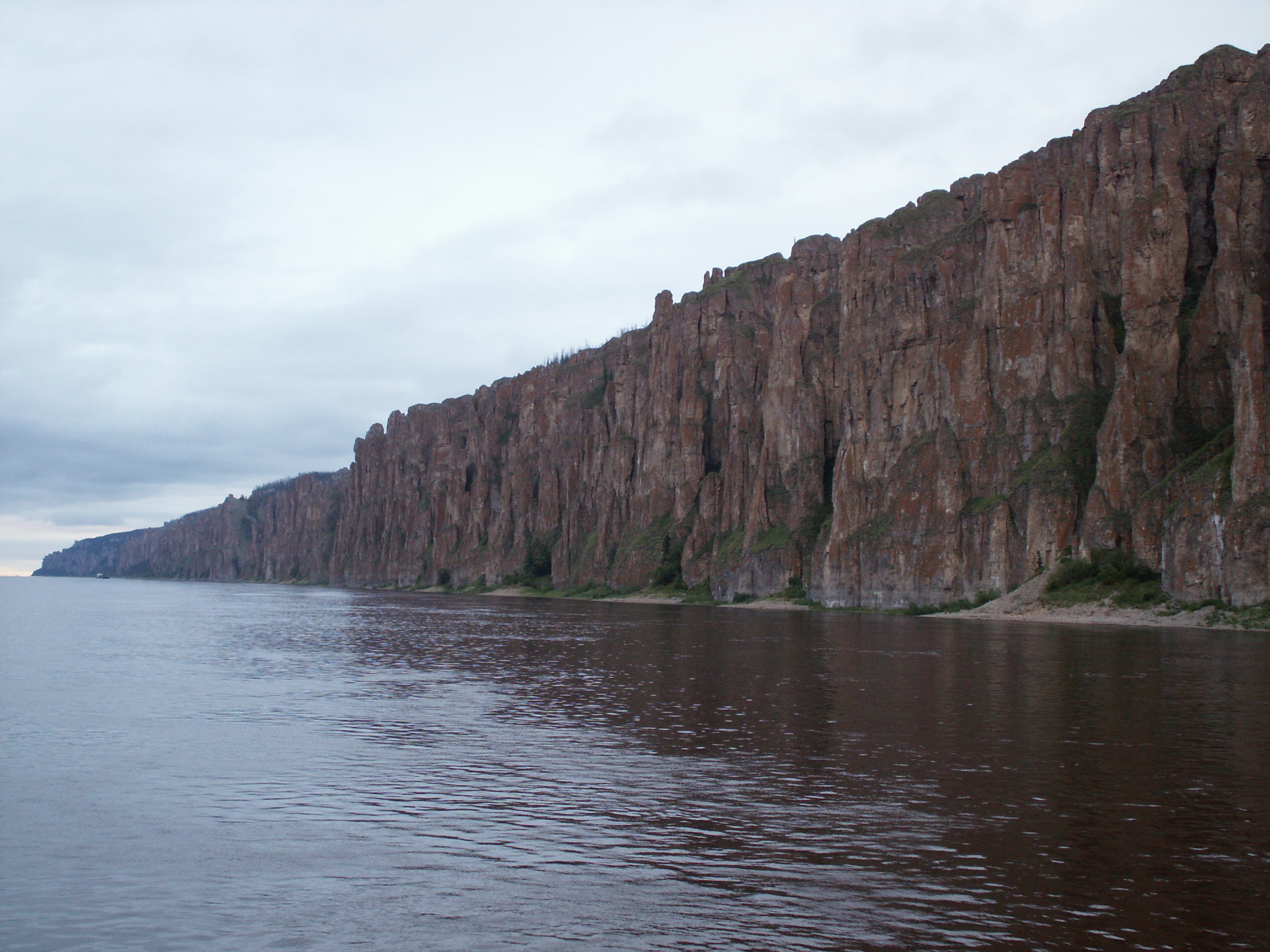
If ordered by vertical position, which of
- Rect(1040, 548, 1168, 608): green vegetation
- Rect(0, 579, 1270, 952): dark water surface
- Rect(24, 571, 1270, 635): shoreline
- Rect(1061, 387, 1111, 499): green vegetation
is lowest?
Rect(24, 571, 1270, 635): shoreline

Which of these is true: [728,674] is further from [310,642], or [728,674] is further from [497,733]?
[310,642]

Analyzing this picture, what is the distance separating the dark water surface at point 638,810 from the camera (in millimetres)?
13273

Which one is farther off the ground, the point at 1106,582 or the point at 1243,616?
the point at 1106,582

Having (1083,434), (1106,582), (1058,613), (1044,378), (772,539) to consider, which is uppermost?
(1044,378)

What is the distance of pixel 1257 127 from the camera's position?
339ft

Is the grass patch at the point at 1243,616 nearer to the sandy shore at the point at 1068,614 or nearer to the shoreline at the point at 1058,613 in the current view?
the shoreline at the point at 1058,613

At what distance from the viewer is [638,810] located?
1906 centimetres

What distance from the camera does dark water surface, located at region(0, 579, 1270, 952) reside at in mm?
13273

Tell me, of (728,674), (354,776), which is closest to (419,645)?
(728,674)

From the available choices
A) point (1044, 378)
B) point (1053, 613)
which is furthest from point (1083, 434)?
point (1053, 613)

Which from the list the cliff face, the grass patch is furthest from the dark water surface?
the cliff face

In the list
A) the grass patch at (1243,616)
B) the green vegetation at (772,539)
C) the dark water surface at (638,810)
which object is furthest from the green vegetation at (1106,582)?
the green vegetation at (772,539)

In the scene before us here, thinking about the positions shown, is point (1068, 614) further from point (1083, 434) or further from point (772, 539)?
point (772, 539)

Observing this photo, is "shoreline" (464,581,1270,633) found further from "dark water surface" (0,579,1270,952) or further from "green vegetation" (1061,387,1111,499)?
"dark water surface" (0,579,1270,952)
